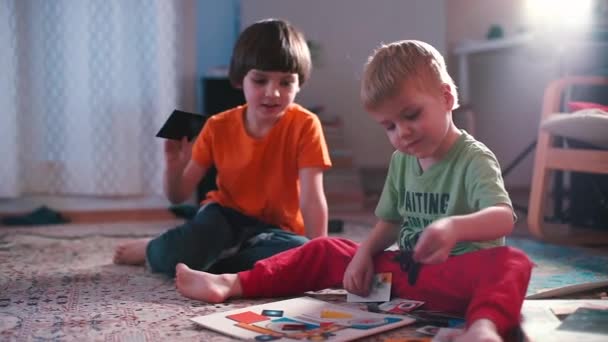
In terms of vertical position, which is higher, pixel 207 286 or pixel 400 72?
pixel 400 72

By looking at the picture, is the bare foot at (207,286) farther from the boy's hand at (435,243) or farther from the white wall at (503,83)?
the white wall at (503,83)

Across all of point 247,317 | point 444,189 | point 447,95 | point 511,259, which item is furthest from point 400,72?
point 247,317

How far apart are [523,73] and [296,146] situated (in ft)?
6.34

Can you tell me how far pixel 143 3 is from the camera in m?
Answer: 2.52

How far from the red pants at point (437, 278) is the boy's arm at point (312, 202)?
0.77 feet

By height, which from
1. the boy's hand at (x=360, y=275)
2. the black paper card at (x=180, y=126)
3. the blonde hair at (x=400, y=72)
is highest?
the blonde hair at (x=400, y=72)

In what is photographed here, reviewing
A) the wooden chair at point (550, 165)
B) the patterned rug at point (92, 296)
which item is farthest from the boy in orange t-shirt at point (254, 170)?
the wooden chair at point (550, 165)

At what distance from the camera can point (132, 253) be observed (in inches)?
60.0

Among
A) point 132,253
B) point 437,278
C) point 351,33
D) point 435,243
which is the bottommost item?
point 132,253

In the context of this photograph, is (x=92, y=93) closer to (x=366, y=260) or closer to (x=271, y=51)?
(x=271, y=51)

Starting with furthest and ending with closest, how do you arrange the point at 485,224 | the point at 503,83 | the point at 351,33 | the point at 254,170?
1. the point at 503,83
2. the point at 351,33
3. the point at 254,170
4. the point at 485,224

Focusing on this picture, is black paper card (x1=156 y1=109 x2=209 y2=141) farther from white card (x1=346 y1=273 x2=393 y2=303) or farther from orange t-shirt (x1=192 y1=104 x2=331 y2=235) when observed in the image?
white card (x1=346 y1=273 x2=393 y2=303)

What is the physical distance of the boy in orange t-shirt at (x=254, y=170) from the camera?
1.37 metres

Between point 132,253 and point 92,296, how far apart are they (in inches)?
13.2
